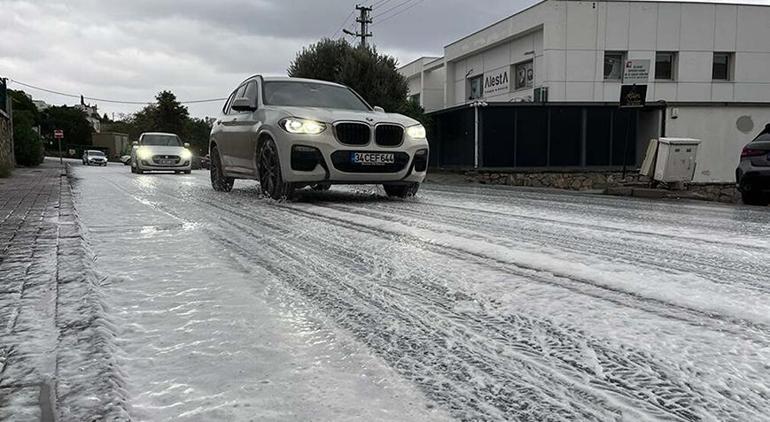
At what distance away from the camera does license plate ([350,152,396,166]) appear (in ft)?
21.9

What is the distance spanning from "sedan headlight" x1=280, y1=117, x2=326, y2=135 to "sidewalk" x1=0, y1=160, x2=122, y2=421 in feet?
10.2

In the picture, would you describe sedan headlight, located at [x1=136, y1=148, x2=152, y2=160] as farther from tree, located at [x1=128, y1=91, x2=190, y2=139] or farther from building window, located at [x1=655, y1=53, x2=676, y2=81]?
tree, located at [x1=128, y1=91, x2=190, y2=139]

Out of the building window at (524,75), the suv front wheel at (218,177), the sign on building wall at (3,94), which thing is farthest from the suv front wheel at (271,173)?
the building window at (524,75)

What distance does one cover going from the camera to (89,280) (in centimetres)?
281

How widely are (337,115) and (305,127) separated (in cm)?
43

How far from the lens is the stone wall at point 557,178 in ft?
62.4

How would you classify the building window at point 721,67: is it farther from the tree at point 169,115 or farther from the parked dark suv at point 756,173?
the tree at point 169,115

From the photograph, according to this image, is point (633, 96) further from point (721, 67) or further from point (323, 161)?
point (721, 67)

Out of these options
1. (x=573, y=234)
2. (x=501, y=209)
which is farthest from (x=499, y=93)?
(x=573, y=234)

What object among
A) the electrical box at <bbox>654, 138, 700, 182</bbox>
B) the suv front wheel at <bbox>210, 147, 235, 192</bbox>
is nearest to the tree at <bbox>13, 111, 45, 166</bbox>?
the suv front wheel at <bbox>210, 147, 235, 192</bbox>

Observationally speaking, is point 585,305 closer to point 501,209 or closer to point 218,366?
point 218,366

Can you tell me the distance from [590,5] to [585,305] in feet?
75.3

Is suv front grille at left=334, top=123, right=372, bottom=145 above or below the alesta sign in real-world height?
below

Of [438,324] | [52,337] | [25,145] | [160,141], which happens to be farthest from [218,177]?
[25,145]
